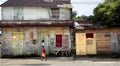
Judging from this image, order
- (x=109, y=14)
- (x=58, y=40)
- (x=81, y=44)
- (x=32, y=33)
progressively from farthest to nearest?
(x=81, y=44) < (x=58, y=40) < (x=32, y=33) < (x=109, y=14)

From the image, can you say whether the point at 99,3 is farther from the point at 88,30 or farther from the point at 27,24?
the point at 27,24

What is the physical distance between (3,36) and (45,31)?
490 cm

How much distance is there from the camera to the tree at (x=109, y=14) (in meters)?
38.0

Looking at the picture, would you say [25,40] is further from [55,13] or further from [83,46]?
[83,46]

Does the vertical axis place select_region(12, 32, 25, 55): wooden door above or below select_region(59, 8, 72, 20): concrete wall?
below

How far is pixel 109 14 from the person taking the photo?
1503 inches

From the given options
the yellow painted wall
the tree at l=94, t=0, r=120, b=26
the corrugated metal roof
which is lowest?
the yellow painted wall

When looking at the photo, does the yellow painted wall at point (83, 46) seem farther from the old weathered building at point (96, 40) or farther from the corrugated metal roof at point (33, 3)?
the corrugated metal roof at point (33, 3)

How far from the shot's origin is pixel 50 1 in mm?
40688

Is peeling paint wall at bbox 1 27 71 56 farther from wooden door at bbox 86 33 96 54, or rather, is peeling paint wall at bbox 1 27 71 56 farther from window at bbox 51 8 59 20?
wooden door at bbox 86 33 96 54

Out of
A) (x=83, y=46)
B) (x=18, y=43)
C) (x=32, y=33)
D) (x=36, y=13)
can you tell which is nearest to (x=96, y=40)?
(x=83, y=46)

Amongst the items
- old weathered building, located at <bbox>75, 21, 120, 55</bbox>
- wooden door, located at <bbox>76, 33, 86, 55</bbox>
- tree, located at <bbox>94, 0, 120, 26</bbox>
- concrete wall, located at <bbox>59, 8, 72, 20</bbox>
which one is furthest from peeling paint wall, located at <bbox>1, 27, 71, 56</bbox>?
tree, located at <bbox>94, 0, 120, 26</bbox>

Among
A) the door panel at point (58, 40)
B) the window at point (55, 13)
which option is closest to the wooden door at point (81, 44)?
the door panel at point (58, 40)

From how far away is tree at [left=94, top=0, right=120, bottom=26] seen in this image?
1496 inches
